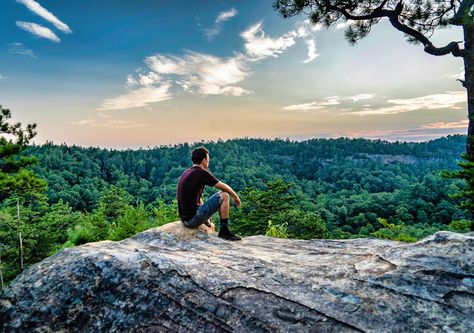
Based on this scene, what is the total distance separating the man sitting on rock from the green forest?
5649 millimetres

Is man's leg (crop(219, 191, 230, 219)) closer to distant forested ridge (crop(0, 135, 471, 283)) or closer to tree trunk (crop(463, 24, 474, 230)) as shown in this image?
distant forested ridge (crop(0, 135, 471, 283))

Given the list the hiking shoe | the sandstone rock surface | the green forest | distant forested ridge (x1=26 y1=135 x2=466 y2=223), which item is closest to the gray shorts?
the hiking shoe

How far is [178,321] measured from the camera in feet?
9.73

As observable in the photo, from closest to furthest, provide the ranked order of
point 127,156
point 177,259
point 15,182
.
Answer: point 177,259, point 15,182, point 127,156

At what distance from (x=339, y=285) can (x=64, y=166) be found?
9784cm

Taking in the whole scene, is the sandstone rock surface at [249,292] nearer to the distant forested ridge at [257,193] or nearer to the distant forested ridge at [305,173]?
the distant forested ridge at [257,193]

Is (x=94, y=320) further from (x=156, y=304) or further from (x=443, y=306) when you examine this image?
(x=443, y=306)

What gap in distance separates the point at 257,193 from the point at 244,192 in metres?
1.38

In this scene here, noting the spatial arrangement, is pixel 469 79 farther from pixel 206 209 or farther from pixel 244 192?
pixel 244 192

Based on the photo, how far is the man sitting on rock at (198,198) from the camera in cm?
511

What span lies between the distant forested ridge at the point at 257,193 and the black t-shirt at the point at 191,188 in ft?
19.8

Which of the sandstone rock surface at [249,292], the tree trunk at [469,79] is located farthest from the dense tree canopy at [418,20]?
the sandstone rock surface at [249,292]

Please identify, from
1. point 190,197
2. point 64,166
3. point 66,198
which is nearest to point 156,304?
point 190,197

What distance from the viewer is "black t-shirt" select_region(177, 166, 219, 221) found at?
514 cm
